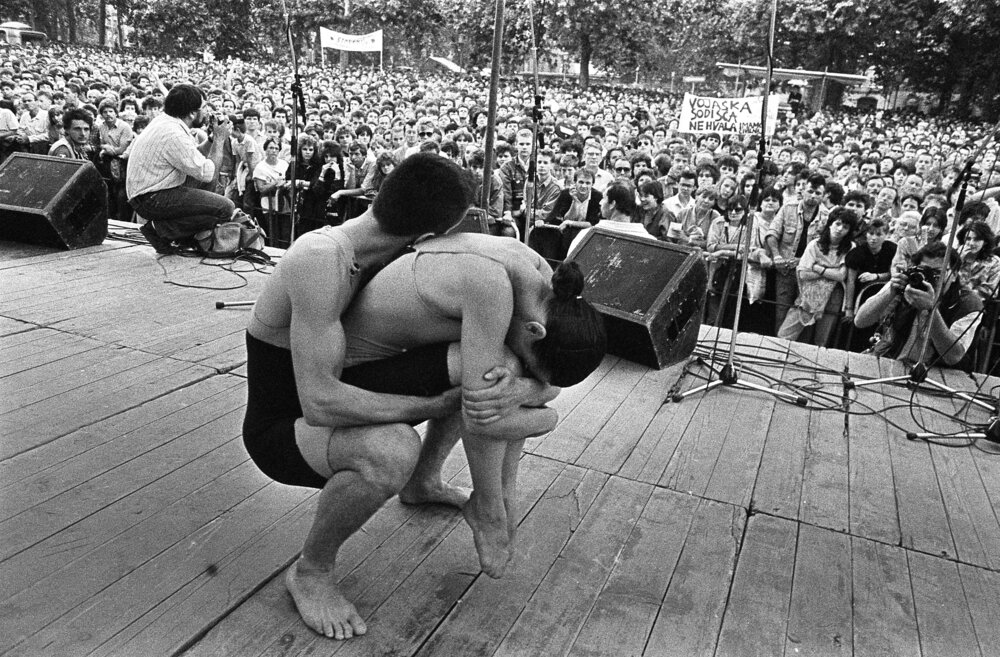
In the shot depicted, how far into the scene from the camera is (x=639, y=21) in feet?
113

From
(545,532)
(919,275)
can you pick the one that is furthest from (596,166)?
(545,532)

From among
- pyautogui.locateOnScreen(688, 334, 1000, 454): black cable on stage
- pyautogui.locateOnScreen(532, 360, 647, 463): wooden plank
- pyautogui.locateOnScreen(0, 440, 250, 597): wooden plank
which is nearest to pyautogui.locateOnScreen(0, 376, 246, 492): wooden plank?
pyautogui.locateOnScreen(0, 440, 250, 597): wooden plank

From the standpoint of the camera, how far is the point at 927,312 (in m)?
4.32

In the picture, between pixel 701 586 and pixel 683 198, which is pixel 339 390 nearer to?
pixel 701 586

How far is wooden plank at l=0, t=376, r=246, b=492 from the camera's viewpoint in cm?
252

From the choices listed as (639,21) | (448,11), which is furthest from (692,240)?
(448,11)

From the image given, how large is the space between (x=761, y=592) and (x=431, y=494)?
104cm

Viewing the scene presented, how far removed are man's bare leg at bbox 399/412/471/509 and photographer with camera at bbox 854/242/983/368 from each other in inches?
113

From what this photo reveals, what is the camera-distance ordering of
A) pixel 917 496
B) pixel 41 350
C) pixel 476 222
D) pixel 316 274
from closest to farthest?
pixel 316 274, pixel 917 496, pixel 41 350, pixel 476 222

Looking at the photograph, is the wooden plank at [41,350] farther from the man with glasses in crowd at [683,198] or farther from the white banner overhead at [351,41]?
the white banner overhead at [351,41]

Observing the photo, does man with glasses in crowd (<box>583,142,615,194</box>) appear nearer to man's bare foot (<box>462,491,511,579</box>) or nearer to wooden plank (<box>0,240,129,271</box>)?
wooden plank (<box>0,240,129,271</box>)

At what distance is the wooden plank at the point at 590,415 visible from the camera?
3.14m

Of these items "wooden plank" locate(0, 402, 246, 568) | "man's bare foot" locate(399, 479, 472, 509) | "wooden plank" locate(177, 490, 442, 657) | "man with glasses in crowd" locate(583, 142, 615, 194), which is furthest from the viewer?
"man with glasses in crowd" locate(583, 142, 615, 194)

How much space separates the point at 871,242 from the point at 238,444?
170 inches
